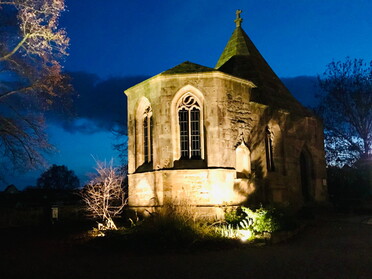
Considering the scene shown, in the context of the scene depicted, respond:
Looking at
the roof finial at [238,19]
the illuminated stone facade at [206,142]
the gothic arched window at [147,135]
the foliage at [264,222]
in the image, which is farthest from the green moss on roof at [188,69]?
the roof finial at [238,19]

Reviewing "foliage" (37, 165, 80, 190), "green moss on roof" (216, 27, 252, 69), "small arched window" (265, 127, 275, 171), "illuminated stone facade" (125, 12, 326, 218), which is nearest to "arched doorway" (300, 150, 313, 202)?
"illuminated stone facade" (125, 12, 326, 218)

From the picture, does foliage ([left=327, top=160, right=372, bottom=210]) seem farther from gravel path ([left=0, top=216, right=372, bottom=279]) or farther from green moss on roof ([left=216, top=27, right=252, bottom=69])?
gravel path ([left=0, top=216, right=372, bottom=279])

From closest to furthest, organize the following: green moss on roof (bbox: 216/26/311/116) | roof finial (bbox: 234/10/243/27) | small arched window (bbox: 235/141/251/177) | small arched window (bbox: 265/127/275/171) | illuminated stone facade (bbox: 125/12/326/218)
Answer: illuminated stone facade (bbox: 125/12/326/218) → small arched window (bbox: 235/141/251/177) → small arched window (bbox: 265/127/275/171) → green moss on roof (bbox: 216/26/311/116) → roof finial (bbox: 234/10/243/27)

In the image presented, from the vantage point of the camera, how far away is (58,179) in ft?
185

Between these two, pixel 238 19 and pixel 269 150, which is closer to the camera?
pixel 269 150

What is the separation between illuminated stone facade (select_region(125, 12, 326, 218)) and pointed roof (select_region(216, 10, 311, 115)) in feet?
0.79

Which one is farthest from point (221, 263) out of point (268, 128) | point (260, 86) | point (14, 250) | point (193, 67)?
point (260, 86)

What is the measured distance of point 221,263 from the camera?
23.0ft

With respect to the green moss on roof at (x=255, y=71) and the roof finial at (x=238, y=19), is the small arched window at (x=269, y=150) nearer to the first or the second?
the green moss on roof at (x=255, y=71)

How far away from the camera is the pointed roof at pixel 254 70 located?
15672mm

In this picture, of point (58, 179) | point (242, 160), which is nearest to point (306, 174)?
point (242, 160)

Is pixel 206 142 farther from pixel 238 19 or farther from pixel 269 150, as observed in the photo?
pixel 238 19

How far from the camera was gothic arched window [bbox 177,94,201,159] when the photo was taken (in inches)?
502

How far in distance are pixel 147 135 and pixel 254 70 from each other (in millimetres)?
6110
